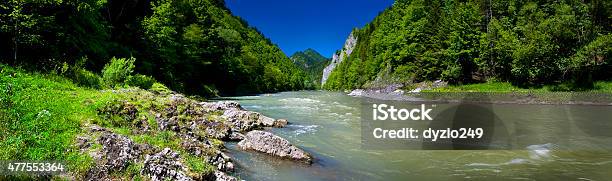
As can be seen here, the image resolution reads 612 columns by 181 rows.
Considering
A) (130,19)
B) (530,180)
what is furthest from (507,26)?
(530,180)

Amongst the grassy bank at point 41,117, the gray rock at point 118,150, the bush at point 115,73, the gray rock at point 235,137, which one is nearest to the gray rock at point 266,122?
the gray rock at point 235,137

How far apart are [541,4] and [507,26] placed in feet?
24.6

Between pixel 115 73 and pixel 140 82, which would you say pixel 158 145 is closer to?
pixel 115 73

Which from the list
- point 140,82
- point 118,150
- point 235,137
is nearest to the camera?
point 118,150

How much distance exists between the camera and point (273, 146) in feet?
46.5

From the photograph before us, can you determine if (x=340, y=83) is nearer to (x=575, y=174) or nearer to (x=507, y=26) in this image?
(x=507, y=26)

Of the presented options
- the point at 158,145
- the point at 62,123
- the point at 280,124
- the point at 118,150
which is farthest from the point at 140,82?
the point at 118,150

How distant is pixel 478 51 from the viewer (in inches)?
2438

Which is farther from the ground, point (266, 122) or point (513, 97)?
point (266, 122)

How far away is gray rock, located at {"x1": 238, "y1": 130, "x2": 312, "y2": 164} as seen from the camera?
13.6 meters

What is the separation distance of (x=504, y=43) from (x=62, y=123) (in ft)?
187

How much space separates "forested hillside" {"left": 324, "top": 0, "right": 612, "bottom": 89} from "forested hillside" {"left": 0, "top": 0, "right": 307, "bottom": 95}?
111 feet

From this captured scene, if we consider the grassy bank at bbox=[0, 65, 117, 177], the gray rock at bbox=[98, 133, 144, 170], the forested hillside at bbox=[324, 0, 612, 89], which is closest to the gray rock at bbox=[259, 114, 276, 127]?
the grassy bank at bbox=[0, 65, 117, 177]

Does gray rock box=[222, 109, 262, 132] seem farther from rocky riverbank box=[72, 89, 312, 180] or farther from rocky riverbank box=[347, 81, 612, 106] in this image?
rocky riverbank box=[347, 81, 612, 106]
